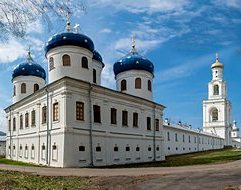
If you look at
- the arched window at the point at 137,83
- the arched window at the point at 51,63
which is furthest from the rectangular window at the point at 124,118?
the arched window at the point at 51,63

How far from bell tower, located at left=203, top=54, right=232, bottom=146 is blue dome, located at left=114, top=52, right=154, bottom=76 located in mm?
46560

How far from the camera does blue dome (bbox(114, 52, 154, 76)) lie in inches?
1569

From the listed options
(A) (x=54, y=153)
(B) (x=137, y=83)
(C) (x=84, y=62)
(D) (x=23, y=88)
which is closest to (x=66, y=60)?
(C) (x=84, y=62)

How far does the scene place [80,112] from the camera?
93.5 ft

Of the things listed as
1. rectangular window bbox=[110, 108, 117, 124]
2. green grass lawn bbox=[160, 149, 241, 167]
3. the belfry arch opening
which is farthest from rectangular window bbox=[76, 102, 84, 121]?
the belfry arch opening

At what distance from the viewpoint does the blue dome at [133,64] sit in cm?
3984

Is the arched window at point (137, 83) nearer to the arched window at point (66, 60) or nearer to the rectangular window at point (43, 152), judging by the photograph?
the arched window at point (66, 60)

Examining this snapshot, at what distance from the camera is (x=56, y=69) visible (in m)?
31.4

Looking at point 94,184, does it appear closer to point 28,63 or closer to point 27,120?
point 27,120

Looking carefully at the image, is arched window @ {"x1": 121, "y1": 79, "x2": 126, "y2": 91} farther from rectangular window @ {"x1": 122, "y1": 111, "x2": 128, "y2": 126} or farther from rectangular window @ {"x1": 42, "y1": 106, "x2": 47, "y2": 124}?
rectangular window @ {"x1": 42, "y1": 106, "x2": 47, "y2": 124}

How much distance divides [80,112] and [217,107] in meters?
61.4

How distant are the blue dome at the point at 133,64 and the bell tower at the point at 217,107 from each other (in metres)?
46.6

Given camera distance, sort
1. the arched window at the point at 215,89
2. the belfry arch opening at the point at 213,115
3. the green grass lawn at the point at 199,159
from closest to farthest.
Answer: the green grass lawn at the point at 199,159
the arched window at the point at 215,89
the belfry arch opening at the point at 213,115

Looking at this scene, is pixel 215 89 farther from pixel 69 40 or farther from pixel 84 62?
pixel 69 40
